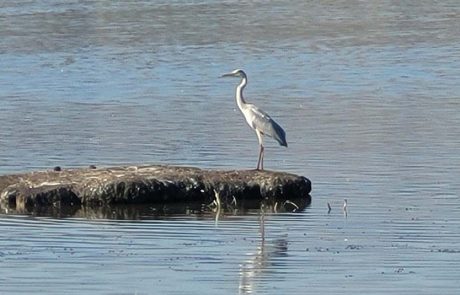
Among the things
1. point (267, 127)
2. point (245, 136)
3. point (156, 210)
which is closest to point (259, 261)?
point (156, 210)

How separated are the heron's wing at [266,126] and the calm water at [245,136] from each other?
68cm

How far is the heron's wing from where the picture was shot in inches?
878

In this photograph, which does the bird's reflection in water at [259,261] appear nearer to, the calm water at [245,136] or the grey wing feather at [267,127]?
the calm water at [245,136]

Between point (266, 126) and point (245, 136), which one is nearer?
point (266, 126)

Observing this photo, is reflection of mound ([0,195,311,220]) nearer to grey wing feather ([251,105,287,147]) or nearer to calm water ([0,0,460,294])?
calm water ([0,0,460,294])

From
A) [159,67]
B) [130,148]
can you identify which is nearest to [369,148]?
[130,148]

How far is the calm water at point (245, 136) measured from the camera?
633 inches

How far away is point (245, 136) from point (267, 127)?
4275mm

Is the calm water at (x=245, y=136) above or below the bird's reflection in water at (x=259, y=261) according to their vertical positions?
below

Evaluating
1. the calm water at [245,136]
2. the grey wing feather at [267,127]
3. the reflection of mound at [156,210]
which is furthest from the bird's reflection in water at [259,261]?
the grey wing feather at [267,127]

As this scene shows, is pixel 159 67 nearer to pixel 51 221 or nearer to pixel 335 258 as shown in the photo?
pixel 51 221

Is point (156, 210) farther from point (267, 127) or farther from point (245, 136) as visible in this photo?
point (245, 136)

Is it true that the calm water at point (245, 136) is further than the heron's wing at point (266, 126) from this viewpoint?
No

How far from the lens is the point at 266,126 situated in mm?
22406
